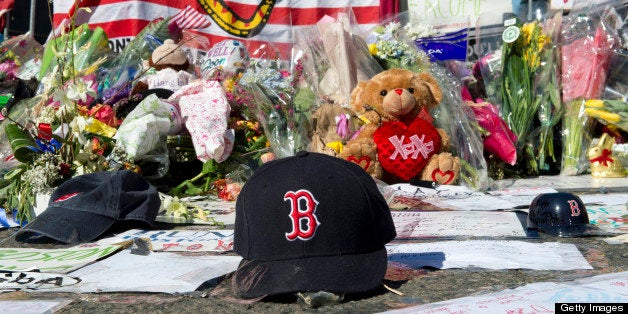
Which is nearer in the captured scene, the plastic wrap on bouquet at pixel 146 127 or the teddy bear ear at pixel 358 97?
the plastic wrap on bouquet at pixel 146 127

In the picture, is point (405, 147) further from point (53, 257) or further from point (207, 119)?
point (53, 257)

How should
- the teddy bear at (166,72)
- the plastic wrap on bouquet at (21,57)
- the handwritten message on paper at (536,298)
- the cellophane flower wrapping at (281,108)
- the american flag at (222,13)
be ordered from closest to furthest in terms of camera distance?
1. the handwritten message on paper at (536,298)
2. the cellophane flower wrapping at (281,108)
3. the teddy bear at (166,72)
4. the plastic wrap on bouquet at (21,57)
5. the american flag at (222,13)

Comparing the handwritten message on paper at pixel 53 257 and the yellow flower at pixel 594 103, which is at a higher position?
the yellow flower at pixel 594 103

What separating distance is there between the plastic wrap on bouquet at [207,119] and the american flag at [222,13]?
236 centimetres

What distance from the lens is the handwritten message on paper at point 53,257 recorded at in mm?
3006

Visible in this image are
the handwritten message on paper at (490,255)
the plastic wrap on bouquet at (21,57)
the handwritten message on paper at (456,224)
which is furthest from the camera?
the plastic wrap on bouquet at (21,57)

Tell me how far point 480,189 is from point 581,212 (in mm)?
1566

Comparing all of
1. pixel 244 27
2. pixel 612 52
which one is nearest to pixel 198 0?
pixel 244 27

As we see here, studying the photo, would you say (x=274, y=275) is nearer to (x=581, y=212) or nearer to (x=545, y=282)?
(x=545, y=282)

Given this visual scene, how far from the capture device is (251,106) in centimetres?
536

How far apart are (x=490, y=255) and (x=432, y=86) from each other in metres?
2.25

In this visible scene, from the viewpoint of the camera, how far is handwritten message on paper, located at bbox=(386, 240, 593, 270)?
2840mm

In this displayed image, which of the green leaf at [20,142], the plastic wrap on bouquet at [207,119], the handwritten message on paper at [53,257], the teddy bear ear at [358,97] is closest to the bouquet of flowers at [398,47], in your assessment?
the teddy bear ear at [358,97]

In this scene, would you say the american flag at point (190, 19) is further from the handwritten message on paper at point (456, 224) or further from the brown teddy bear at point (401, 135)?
the handwritten message on paper at point (456, 224)
